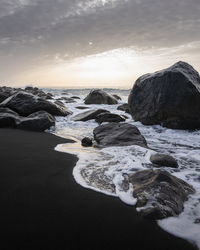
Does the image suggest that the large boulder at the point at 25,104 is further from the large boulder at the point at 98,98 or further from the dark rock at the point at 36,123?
the large boulder at the point at 98,98

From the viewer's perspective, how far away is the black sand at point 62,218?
5.71 feet

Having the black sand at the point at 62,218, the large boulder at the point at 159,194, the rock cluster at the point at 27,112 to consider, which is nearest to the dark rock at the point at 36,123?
the rock cluster at the point at 27,112

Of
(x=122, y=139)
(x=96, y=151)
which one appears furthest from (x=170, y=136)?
(x=96, y=151)

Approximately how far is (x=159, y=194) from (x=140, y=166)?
116 centimetres

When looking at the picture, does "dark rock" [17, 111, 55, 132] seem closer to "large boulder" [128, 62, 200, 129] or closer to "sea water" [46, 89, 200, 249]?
"sea water" [46, 89, 200, 249]

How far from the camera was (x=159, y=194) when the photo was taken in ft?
7.44

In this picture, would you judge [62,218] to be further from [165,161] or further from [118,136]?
[118,136]

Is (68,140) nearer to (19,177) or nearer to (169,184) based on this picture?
(19,177)

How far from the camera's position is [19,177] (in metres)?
2.89

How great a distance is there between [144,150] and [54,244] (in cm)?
294

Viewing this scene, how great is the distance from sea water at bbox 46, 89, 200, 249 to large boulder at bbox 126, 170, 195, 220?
68 millimetres

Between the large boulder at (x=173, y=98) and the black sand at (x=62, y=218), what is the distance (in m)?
4.29

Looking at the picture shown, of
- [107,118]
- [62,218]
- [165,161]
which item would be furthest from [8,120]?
[62,218]

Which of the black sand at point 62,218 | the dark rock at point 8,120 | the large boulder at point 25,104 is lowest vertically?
the black sand at point 62,218
